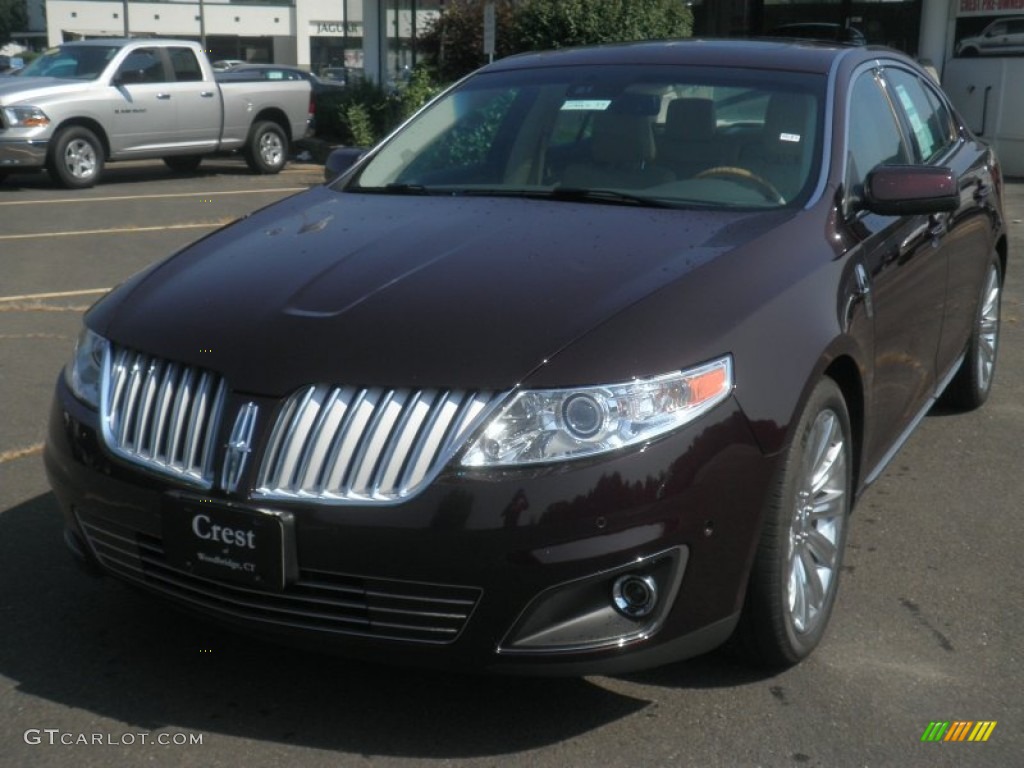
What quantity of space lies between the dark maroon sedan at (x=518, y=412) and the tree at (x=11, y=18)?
93475mm

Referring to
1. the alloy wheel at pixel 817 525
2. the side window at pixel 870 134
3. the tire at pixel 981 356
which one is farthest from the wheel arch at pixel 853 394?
the tire at pixel 981 356

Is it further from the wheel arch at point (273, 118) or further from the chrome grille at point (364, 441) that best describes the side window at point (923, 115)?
the wheel arch at point (273, 118)

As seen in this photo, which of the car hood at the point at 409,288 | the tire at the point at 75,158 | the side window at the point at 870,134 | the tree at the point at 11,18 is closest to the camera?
the car hood at the point at 409,288

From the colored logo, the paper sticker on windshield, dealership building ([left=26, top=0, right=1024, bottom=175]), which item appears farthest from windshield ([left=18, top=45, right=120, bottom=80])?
the colored logo

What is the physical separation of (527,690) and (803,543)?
82 cm

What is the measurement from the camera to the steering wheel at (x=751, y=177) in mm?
4184

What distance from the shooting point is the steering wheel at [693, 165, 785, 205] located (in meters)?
4.18

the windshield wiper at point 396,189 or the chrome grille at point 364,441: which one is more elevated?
the windshield wiper at point 396,189

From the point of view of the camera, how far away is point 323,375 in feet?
10.3

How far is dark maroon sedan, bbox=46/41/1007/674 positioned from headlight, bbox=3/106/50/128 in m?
12.2

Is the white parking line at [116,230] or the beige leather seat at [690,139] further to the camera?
the white parking line at [116,230]

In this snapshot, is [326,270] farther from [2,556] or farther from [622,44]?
[622,44]

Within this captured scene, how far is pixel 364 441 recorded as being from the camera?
3.04m

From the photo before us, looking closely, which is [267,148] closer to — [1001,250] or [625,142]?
[1001,250]
